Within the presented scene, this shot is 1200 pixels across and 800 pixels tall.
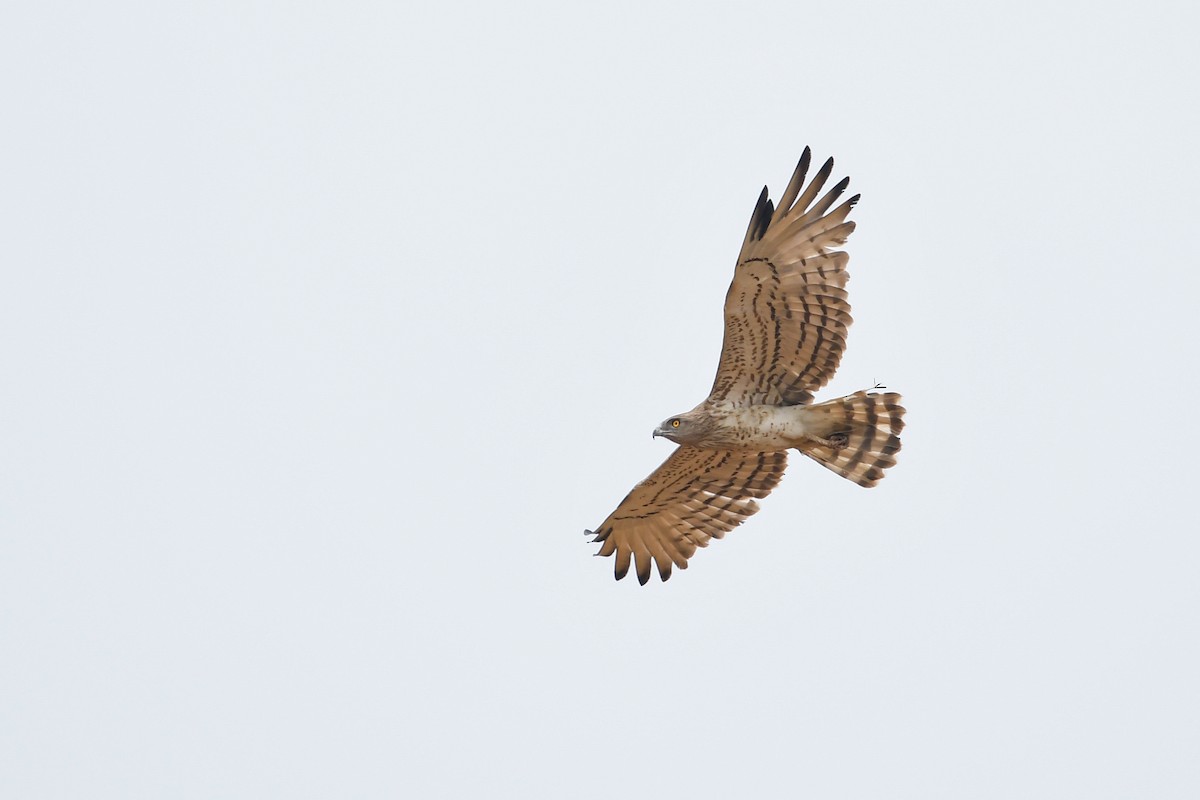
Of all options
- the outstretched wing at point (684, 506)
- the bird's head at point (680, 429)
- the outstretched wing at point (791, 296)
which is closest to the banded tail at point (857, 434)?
the outstretched wing at point (791, 296)

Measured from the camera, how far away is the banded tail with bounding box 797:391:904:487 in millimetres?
13898

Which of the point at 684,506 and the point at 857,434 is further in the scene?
the point at 684,506

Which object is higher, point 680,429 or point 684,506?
point 684,506

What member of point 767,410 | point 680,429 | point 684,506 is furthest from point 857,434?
point 684,506

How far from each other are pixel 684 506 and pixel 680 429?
4.72 ft

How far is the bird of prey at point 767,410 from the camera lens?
13117mm

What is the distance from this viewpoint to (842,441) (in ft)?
46.0

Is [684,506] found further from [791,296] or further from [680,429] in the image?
[791,296]

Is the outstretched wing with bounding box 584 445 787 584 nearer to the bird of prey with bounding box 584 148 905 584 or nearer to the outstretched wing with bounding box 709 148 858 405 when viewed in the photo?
the bird of prey with bounding box 584 148 905 584

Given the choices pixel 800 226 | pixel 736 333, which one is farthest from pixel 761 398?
pixel 800 226

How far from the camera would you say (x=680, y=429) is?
45.6 feet

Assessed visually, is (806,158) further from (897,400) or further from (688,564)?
(688,564)

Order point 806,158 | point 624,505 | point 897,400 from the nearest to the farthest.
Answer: point 806,158 → point 897,400 → point 624,505

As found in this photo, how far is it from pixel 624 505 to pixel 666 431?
1.39m
